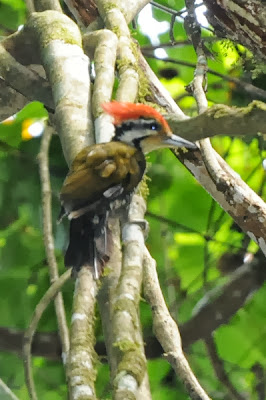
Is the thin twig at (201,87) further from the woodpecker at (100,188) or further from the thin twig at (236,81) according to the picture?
the thin twig at (236,81)

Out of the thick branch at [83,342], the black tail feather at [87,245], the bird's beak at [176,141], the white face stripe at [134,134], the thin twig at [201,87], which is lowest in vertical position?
the thick branch at [83,342]

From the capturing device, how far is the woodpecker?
1.54 meters

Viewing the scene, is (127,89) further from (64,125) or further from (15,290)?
(15,290)

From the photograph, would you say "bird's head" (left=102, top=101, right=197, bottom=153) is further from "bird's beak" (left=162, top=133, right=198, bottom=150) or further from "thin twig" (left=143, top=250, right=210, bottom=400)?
"thin twig" (left=143, top=250, right=210, bottom=400)

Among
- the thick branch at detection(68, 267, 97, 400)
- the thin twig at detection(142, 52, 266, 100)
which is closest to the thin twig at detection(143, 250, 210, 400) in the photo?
the thick branch at detection(68, 267, 97, 400)

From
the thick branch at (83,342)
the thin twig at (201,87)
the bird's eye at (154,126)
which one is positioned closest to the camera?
the thick branch at (83,342)

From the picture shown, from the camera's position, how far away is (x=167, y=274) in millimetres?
2811

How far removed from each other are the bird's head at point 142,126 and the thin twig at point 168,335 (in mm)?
308

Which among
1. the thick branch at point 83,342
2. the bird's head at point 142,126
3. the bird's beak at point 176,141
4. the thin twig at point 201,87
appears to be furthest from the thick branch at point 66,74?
the thick branch at point 83,342

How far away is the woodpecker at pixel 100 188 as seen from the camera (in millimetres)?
1545

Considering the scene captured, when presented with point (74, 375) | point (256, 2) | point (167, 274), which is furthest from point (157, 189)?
point (74, 375)

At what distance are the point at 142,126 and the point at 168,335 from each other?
53 cm

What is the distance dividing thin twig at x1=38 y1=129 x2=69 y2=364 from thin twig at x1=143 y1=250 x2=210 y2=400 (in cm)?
54

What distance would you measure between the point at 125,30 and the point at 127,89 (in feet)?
1.46
